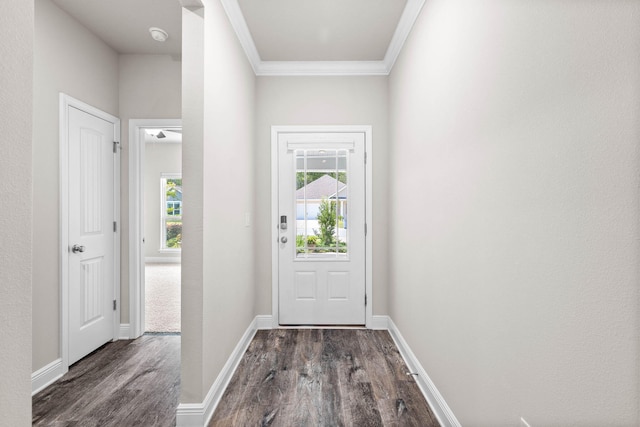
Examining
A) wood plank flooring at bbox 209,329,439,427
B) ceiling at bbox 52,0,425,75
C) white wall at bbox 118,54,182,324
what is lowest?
wood plank flooring at bbox 209,329,439,427

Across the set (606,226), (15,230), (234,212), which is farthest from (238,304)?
(606,226)

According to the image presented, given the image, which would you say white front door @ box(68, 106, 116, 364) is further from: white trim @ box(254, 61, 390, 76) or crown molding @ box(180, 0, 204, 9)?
white trim @ box(254, 61, 390, 76)

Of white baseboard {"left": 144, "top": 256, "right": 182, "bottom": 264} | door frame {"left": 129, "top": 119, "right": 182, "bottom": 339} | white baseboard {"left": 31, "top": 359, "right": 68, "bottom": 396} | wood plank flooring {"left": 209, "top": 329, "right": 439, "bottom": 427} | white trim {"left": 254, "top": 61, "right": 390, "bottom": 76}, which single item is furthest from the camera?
white baseboard {"left": 144, "top": 256, "right": 182, "bottom": 264}

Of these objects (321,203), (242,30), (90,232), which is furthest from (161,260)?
(242,30)

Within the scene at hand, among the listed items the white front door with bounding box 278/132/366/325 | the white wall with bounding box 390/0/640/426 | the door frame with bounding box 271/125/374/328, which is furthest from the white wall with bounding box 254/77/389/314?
the white wall with bounding box 390/0/640/426

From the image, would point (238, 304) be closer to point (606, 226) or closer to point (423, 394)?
point (423, 394)

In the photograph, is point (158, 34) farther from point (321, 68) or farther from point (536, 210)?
point (536, 210)

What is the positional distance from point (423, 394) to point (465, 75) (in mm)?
1895

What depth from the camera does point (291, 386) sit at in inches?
85.5

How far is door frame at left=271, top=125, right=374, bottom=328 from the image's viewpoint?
3.27m

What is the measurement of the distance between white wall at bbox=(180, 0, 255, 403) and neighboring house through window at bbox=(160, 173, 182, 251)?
18.1 feet

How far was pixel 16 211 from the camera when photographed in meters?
0.76

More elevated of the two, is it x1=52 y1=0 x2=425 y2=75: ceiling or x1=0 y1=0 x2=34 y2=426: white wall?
x1=52 y1=0 x2=425 y2=75: ceiling

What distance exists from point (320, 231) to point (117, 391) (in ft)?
6.78
